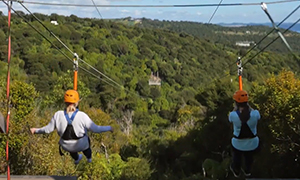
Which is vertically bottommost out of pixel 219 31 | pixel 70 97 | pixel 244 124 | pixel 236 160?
pixel 236 160

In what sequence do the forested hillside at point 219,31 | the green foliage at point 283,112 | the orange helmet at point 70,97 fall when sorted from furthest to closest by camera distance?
the forested hillside at point 219,31 < the green foliage at point 283,112 < the orange helmet at point 70,97

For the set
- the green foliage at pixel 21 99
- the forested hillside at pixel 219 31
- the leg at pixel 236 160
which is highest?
the forested hillside at pixel 219 31

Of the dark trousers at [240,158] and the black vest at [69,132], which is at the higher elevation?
the black vest at [69,132]

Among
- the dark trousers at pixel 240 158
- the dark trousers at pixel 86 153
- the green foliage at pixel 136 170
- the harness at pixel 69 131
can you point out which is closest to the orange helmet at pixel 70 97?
the harness at pixel 69 131

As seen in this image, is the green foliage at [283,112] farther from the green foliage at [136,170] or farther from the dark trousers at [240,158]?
the dark trousers at [240,158]

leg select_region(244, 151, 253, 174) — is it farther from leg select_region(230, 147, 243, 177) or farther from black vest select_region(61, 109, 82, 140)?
black vest select_region(61, 109, 82, 140)

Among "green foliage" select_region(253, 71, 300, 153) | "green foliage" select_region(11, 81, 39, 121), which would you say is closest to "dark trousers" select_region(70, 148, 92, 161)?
"green foliage" select_region(253, 71, 300, 153)

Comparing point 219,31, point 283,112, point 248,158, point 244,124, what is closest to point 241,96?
point 244,124

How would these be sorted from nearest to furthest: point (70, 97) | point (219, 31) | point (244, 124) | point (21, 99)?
point (70, 97) → point (244, 124) → point (21, 99) → point (219, 31)

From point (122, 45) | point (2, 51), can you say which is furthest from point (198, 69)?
point (2, 51)

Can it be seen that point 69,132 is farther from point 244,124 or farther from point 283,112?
point 283,112

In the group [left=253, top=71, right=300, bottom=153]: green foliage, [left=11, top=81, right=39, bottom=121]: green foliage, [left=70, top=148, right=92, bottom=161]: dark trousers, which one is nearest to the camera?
[left=70, top=148, right=92, bottom=161]: dark trousers

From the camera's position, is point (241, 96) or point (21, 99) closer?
point (241, 96)

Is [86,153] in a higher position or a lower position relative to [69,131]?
lower
